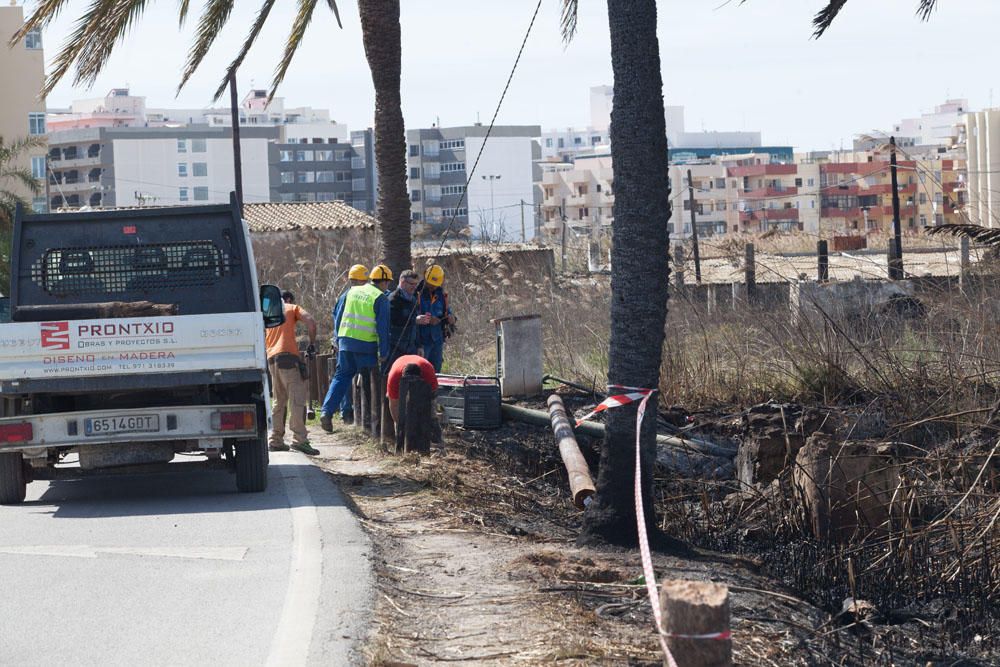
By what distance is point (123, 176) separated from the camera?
118438 millimetres

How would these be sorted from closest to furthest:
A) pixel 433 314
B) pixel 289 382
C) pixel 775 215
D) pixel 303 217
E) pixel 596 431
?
pixel 596 431
pixel 289 382
pixel 433 314
pixel 303 217
pixel 775 215

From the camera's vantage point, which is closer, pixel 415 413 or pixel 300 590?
pixel 300 590

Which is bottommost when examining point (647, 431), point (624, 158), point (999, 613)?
point (999, 613)

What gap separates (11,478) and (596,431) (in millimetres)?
5575

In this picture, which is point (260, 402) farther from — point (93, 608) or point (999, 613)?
point (999, 613)

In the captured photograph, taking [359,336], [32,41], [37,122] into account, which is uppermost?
[32,41]

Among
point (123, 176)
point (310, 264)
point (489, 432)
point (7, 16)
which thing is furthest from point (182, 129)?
point (489, 432)

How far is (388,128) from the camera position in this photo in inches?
657

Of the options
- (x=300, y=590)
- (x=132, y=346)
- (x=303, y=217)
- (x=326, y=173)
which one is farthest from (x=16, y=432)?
(x=326, y=173)

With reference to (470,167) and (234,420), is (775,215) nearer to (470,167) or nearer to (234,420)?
(470,167)

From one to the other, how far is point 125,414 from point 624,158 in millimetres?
4619

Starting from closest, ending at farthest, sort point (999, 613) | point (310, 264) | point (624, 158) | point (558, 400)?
point (999, 613)
point (624, 158)
point (558, 400)
point (310, 264)

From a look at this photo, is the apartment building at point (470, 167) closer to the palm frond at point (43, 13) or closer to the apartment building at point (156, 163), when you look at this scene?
the apartment building at point (156, 163)

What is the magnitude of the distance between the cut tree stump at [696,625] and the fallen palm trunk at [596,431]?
22.3 ft
